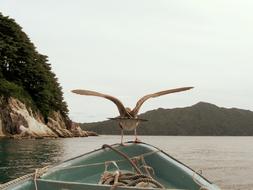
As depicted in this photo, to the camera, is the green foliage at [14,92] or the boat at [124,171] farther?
the green foliage at [14,92]

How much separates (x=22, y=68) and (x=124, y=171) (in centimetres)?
7843

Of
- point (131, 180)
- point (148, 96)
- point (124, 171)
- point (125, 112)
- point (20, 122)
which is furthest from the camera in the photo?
point (20, 122)

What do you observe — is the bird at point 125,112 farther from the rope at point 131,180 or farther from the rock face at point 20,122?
the rock face at point 20,122

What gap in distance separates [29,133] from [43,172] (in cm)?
6793

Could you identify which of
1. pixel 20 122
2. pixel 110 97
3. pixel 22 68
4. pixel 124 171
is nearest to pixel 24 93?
pixel 22 68

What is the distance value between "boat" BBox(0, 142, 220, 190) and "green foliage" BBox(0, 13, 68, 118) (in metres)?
70.2

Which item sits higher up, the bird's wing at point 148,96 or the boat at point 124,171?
the bird's wing at point 148,96

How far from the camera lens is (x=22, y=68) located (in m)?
84.2

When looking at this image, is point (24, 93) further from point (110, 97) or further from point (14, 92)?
point (110, 97)

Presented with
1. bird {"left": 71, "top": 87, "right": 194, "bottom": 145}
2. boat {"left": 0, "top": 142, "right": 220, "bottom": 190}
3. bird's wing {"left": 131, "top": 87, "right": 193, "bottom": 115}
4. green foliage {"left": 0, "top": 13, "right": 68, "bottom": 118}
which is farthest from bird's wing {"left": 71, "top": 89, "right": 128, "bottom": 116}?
green foliage {"left": 0, "top": 13, "right": 68, "bottom": 118}

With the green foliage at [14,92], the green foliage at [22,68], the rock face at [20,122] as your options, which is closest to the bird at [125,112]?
the rock face at [20,122]

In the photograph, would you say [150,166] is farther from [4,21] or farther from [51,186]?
[4,21]

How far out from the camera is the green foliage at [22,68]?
262ft

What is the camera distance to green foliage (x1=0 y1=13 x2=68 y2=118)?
262 ft
